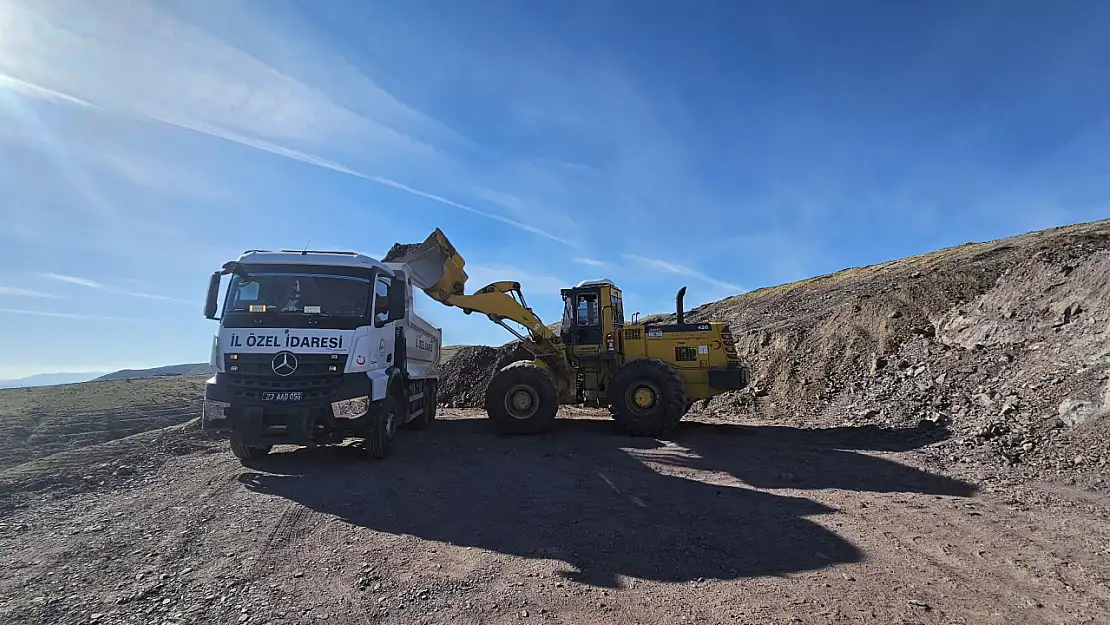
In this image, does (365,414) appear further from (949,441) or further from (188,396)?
(188,396)

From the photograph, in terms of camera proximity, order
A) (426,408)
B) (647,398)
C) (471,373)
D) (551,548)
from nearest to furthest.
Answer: (551,548), (647,398), (426,408), (471,373)

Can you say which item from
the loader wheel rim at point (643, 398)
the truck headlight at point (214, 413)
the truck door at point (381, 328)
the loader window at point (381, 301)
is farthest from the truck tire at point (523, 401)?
the truck headlight at point (214, 413)

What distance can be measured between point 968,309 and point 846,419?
183 inches

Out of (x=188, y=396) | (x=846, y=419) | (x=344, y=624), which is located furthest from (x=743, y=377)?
(x=188, y=396)

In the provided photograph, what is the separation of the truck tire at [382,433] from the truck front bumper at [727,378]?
6796mm

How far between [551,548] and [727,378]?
27.2ft

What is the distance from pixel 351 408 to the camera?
8328 millimetres

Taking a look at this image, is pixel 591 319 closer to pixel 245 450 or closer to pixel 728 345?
pixel 728 345

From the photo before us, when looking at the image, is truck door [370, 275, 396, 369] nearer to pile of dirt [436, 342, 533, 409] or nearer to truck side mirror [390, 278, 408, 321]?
truck side mirror [390, 278, 408, 321]

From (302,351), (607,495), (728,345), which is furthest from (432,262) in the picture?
(607,495)

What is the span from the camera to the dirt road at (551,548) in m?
4.17

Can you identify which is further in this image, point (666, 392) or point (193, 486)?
point (666, 392)

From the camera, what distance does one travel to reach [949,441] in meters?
10.2

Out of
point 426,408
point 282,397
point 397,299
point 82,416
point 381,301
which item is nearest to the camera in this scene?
point 282,397
